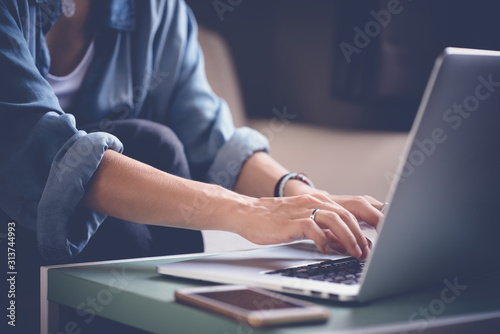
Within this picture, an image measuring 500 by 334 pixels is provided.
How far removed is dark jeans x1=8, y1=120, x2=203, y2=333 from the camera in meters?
0.82

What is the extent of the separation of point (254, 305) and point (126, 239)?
0.46m

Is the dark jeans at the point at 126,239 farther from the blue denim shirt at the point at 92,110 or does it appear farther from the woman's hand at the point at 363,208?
the woman's hand at the point at 363,208

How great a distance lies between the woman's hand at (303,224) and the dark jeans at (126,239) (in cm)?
24

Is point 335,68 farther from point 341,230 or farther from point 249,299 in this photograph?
point 249,299

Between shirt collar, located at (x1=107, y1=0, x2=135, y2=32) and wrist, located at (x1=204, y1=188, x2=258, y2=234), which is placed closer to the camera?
wrist, located at (x1=204, y1=188, x2=258, y2=234)

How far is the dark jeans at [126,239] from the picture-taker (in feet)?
2.68

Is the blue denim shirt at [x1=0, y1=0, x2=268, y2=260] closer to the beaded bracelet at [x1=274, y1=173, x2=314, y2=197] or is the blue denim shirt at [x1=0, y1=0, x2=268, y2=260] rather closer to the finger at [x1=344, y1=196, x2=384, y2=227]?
the beaded bracelet at [x1=274, y1=173, x2=314, y2=197]

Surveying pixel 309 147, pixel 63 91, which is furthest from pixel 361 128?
pixel 63 91

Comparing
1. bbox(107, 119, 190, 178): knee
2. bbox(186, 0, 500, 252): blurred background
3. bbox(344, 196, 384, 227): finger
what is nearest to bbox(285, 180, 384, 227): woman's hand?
bbox(344, 196, 384, 227): finger

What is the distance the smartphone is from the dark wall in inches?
52.0

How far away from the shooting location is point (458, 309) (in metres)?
0.50

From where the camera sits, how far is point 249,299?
0.49 meters

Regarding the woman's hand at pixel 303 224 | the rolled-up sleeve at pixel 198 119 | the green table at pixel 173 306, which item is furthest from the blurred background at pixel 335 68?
the green table at pixel 173 306

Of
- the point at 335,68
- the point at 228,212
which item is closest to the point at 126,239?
the point at 228,212
